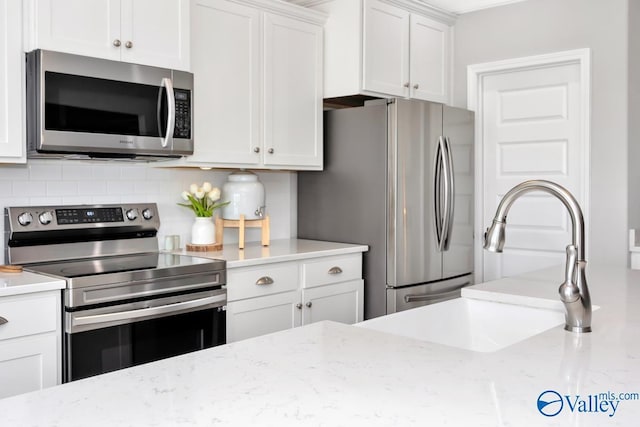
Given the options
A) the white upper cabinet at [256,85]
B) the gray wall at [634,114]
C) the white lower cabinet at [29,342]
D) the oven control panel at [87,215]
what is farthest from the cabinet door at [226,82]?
the gray wall at [634,114]

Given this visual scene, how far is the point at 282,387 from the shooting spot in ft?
3.54

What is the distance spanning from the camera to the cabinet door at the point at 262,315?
9.80ft

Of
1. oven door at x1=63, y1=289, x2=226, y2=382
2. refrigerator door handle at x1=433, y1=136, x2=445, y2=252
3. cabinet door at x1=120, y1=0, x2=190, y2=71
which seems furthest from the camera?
refrigerator door handle at x1=433, y1=136, x2=445, y2=252

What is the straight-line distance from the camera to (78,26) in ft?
8.60

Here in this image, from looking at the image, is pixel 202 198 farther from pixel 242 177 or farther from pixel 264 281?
pixel 264 281

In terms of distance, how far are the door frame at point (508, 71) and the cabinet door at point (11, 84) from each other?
2.97 meters

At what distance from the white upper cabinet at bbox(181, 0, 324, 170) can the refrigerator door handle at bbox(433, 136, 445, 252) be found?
0.73 m

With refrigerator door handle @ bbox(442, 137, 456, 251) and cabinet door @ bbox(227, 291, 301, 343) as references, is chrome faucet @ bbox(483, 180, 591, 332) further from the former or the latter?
refrigerator door handle @ bbox(442, 137, 456, 251)

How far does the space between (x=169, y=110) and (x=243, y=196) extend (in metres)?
0.78

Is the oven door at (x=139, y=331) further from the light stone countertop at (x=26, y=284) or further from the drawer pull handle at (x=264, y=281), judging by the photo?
the drawer pull handle at (x=264, y=281)

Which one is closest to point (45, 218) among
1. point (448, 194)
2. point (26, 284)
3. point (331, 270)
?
point (26, 284)

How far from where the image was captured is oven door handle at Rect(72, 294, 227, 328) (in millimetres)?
2385

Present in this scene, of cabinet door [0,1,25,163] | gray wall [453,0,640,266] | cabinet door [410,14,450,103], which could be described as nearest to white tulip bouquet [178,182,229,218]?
cabinet door [0,1,25,163]

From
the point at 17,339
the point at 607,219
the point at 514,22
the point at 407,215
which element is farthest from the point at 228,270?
the point at 514,22
